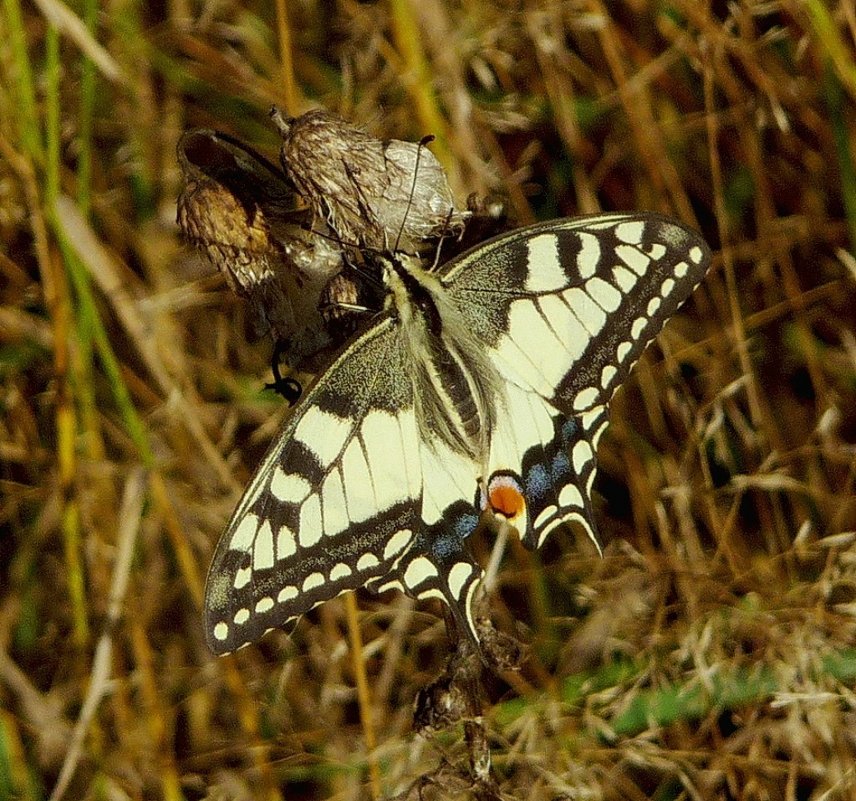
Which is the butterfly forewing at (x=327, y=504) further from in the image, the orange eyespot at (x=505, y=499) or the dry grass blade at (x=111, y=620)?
the dry grass blade at (x=111, y=620)

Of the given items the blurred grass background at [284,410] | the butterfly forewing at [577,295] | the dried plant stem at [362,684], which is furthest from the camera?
the blurred grass background at [284,410]

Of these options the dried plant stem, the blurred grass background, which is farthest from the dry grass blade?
the dried plant stem

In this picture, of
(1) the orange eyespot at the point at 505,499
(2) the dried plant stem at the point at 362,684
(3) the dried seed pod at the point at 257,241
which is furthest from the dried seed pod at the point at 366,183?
(2) the dried plant stem at the point at 362,684

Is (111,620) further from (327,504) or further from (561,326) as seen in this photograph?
(561,326)

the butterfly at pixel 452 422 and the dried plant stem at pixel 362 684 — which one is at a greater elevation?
the butterfly at pixel 452 422

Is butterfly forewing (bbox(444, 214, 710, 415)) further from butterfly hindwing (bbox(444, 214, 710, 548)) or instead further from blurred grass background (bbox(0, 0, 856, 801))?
blurred grass background (bbox(0, 0, 856, 801))

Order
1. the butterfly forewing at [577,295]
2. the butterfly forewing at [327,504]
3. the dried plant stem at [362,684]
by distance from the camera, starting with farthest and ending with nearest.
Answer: the dried plant stem at [362,684] → the butterfly forewing at [577,295] → the butterfly forewing at [327,504]
